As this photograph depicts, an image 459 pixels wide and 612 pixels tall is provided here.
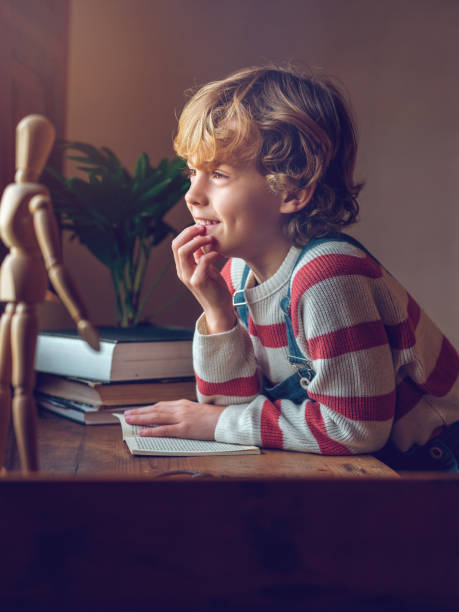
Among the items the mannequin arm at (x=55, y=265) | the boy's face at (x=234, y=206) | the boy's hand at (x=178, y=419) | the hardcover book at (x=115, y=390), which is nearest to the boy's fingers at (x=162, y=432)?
the boy's hand at (x=178, y=419)

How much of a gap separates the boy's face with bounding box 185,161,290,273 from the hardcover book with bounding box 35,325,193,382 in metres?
0.18

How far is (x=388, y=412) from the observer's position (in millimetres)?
653

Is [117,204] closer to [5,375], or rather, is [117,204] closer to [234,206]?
[234,206]

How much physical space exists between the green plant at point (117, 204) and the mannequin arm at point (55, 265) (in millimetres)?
569

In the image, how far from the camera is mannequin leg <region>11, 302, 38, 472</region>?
1.21 ft

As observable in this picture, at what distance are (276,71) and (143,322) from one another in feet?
1.65

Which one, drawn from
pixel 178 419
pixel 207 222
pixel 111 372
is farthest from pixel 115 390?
pixel 207 222

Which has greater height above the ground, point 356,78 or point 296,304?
point 356,78

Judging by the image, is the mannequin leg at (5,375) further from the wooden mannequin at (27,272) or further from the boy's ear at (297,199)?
the boy's ear at (297,199)

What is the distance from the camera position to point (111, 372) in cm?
79

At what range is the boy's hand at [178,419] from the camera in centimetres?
70
